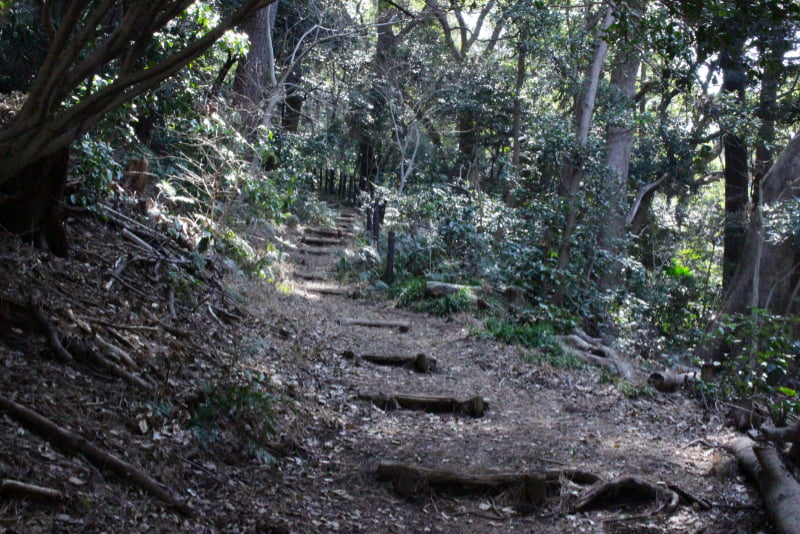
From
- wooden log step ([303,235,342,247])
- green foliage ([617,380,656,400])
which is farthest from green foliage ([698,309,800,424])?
wooden log step ([303,235,342,247])

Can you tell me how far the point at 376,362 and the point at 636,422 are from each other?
307cm

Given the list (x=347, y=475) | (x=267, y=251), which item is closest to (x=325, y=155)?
(x=267, y=251)

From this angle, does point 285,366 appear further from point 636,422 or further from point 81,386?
point 636,422

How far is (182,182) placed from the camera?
9688mm

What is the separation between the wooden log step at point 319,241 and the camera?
677 inches

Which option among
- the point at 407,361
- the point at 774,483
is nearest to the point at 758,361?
the point at 774,483

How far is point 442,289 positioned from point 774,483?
7583 millimetres

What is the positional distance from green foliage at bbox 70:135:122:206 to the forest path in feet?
8.60

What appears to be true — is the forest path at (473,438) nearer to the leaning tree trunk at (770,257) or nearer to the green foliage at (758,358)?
the green foliage at (758,358)

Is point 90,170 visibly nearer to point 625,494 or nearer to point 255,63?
point 625,494

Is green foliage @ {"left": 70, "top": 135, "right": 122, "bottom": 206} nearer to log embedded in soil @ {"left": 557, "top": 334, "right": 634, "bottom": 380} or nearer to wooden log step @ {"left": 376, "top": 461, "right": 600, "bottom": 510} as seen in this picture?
wooden log step @ {"left": 376, "top": 461, "right": 600, "bottom": 510}

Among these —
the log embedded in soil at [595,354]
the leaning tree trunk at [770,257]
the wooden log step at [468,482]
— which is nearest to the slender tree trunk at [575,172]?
the log embedded in soil at [595,354]

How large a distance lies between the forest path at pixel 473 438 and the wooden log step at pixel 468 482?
0.05 meters

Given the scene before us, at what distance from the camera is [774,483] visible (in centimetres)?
437
